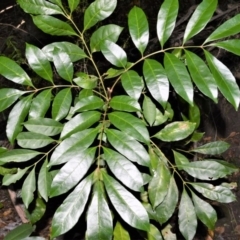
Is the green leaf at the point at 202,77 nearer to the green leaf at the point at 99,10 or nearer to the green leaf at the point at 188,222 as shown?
the green leaf at the point at 99,10

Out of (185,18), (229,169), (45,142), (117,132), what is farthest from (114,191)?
(185,18)

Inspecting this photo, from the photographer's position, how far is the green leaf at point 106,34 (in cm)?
108

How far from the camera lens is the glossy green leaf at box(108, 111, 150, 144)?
898 millimetres

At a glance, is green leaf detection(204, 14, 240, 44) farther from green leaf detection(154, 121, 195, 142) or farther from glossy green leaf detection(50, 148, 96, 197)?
glossy green leaf detection(50, 148, 96, 197)

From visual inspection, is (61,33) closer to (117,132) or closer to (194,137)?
(117,132)

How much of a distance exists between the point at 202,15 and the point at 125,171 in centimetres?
45

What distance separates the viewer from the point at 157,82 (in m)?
0.93

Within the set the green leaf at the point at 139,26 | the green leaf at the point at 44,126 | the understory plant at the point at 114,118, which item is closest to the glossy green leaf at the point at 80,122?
the understory plant at the point at 114,118

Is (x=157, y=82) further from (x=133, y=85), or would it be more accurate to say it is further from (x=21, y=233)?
(x=21, y=233)

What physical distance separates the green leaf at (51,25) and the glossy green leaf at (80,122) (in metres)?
0.29

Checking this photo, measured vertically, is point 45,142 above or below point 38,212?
above

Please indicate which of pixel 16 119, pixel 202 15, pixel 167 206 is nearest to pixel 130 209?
pixel 167 206

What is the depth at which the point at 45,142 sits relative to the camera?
108 centimetres

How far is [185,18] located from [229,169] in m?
0.94
